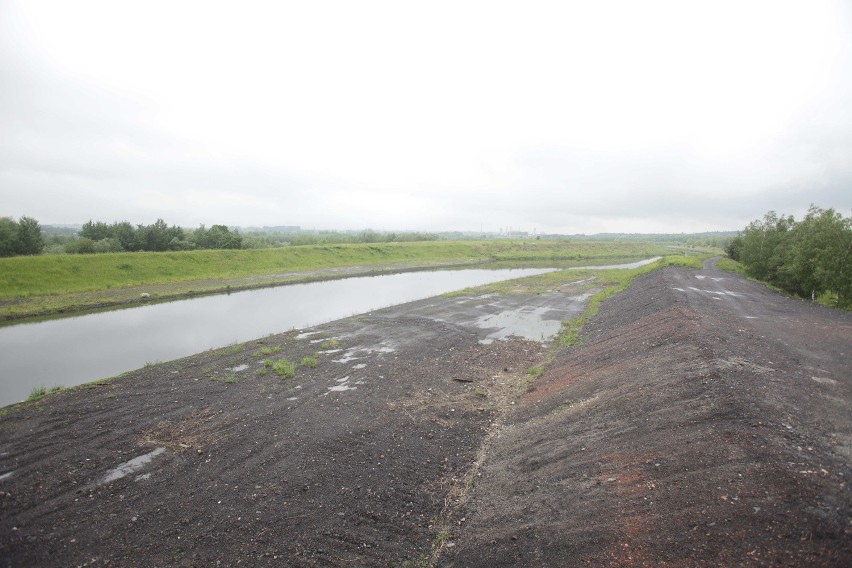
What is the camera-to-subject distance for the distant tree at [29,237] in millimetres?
41844

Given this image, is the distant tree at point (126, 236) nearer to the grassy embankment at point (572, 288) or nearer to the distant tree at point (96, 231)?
the distant tree at point (96, 231)

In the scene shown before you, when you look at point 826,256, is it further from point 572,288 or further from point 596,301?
point 572,288

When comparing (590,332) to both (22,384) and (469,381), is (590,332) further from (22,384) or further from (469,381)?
(22,384)

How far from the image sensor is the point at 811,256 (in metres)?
25.3

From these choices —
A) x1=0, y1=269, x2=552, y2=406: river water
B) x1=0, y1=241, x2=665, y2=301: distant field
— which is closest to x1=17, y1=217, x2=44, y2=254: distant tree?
x1=0, y1=241, x2=665, y2=301: distant field

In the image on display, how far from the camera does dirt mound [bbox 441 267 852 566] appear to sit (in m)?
5.46

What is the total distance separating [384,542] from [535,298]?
27.6 meters

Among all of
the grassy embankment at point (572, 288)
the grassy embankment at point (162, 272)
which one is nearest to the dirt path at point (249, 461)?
the grassy embankment at point (572, 288)

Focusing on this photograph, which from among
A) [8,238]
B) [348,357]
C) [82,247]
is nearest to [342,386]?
[348,357]

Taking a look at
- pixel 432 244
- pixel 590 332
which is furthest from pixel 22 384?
pixel 432 244

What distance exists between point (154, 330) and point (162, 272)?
2249cm

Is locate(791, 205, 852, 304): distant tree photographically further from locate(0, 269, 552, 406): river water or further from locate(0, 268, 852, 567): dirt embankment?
locate(0, 269, 552, 406): river water

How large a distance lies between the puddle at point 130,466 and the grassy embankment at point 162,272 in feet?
80.8

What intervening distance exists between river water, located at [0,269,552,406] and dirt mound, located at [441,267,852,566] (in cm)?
1599
